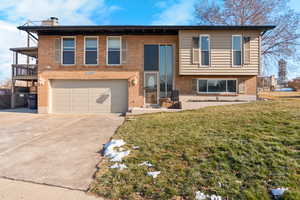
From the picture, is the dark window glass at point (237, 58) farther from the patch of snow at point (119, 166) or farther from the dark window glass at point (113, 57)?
the patch of snow at point (119, 166)

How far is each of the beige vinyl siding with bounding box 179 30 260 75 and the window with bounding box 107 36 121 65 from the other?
154 inches

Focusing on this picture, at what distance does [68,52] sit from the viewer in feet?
34.7

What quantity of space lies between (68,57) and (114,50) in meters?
2.96

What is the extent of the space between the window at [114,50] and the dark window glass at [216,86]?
5998 millimetres

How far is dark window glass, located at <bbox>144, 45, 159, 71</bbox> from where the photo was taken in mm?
10672

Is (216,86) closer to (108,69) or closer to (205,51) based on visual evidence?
(205,51)

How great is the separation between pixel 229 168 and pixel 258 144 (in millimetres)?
1219

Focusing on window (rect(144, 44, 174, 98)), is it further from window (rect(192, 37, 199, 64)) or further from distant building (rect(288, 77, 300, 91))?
distant building (rect(288, 77, 300, 91))

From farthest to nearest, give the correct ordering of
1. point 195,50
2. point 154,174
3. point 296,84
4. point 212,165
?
point 296,84, point 195,50, point 212,165, point 154,174

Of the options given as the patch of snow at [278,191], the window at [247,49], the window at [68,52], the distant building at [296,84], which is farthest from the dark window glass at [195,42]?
the distant building at [296,84]

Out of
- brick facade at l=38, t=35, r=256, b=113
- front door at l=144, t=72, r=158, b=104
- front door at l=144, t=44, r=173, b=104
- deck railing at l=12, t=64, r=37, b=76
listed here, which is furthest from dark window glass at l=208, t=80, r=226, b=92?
deck railing at l=12, t=64, r=37, b=76

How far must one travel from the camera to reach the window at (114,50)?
10609 mm

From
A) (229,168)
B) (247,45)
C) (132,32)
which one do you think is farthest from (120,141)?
(247,45)

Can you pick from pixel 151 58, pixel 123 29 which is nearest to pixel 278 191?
pixel 151 58
